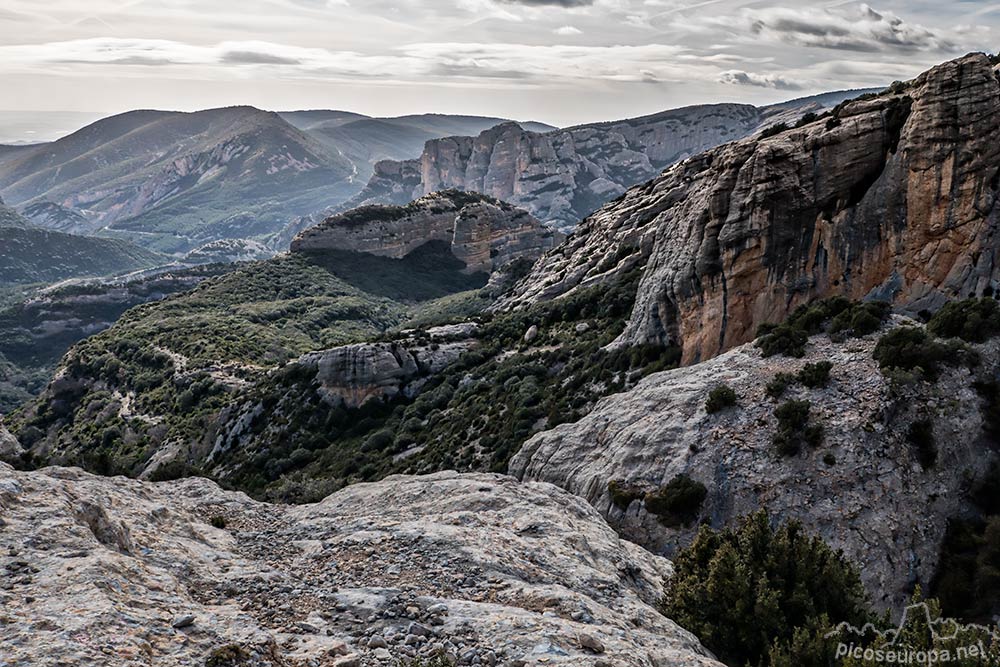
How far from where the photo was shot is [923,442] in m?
22.8

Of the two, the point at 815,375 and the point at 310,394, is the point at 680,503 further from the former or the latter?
the point at 310,394

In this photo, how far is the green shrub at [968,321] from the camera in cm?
2516

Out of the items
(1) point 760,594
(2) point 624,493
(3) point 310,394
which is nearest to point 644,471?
(2) point 624,493

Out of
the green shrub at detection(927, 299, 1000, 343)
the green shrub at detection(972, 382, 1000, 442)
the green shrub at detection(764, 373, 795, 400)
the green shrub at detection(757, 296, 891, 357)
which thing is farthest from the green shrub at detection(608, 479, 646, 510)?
the green shrub at detection(927, 299, 1000, 343)

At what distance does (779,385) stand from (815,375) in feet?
4.86

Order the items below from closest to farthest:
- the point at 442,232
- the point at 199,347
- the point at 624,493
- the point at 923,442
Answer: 1. the point at 923,442
2. the point at 624,493
3. the point at 199,347
4. the point at 442,232

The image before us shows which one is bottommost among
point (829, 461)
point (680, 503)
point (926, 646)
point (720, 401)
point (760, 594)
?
point (680, 503)

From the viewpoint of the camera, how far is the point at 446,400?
52.3 meters

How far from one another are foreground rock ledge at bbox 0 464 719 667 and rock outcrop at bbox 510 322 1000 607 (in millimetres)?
6831

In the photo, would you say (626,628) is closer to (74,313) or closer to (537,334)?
(537,334)

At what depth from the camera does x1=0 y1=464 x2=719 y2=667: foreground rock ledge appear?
998cm

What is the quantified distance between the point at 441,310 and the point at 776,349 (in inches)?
3728

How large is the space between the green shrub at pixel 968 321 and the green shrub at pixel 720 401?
8693 millimetres

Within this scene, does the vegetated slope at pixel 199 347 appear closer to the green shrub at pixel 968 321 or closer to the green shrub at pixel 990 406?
the green shrub at pixel 990 406
